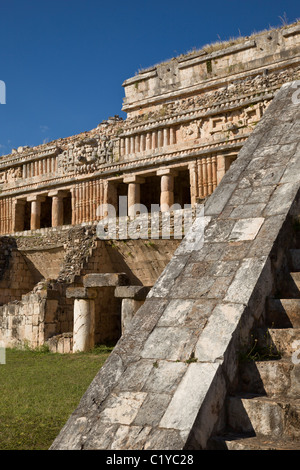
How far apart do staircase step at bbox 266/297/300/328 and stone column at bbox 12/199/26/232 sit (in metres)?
16.9

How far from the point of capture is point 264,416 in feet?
9.23

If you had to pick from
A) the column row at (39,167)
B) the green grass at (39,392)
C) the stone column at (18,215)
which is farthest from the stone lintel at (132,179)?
the green grass at (39,392)

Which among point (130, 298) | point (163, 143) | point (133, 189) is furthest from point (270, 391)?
point (133, 189)

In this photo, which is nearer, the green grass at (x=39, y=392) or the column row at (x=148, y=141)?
the green grass at (x=39, y=392)

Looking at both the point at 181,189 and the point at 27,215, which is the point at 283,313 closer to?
the point at 181,189

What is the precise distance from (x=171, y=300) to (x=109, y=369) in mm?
752

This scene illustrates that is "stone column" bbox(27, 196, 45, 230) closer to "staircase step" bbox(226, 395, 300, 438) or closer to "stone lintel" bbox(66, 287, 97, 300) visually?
"stone lintel" bbox(66, 287, 97, 300)

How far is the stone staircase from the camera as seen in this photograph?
2719 mm

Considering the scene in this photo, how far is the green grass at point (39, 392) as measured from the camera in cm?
427

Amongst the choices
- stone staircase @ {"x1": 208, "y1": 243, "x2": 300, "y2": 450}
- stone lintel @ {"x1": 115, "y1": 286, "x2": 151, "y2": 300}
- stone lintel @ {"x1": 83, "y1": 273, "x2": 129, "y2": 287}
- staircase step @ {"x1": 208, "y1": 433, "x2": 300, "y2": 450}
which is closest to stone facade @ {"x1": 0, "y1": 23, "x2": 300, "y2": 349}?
stone lintel @ {"x1": 115, "y1": 286, "x2": 151, "y2": 300}

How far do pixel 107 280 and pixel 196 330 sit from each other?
22.8 feet

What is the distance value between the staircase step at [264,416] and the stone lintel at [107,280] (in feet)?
23.5

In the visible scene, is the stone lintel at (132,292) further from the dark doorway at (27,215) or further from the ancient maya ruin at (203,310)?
the dark doorway at (27,215)
